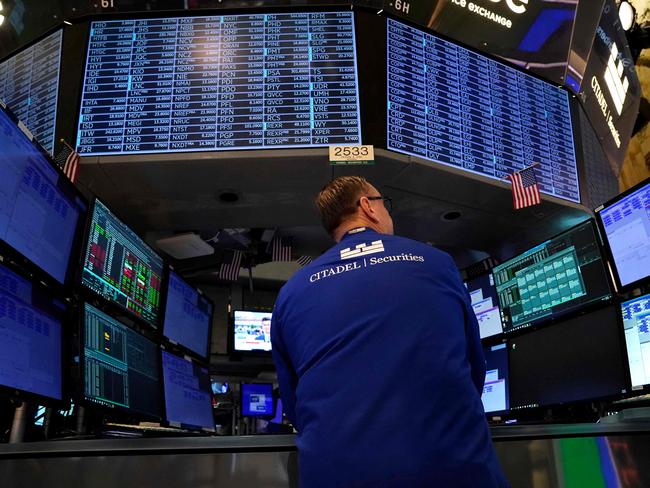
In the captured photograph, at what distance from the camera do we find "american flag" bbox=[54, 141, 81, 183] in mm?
3070

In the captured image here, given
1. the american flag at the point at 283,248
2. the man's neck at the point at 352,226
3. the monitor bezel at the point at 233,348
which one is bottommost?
the man's neck at the point at 352,226

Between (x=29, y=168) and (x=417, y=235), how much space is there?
283 cm

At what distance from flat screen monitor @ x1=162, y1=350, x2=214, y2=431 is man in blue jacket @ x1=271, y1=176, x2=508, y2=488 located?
1.57 meters

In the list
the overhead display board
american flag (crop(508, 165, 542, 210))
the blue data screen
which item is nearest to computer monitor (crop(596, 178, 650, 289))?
the blue data screen

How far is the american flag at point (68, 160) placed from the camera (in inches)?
121

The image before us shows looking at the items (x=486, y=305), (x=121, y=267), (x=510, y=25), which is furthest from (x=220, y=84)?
(x=510, y=25)

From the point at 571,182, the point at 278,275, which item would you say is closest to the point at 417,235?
the point at 571,182

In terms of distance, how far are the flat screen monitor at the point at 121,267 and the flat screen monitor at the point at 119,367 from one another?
0.40 feet

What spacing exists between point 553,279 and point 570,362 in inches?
17.3

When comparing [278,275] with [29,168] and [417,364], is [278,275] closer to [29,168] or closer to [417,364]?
[29,168]

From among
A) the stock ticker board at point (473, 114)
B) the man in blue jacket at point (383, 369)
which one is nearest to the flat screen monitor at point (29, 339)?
the man in blue jacket at point (383, 369)

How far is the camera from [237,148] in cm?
317

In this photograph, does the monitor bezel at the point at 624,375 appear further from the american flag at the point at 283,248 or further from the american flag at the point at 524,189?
the american flag at the point at 283,248

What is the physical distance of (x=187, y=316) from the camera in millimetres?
3385
